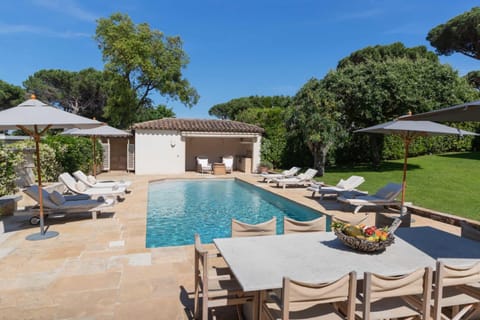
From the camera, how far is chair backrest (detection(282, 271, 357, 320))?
2422 millimetres

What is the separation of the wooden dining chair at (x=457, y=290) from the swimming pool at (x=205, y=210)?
5.20 meters

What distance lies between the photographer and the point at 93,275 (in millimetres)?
4590

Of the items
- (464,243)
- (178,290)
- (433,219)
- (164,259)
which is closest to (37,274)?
(164,259)

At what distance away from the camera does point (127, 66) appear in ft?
79.8

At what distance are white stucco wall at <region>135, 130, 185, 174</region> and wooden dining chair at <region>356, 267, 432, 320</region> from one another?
17.8 m

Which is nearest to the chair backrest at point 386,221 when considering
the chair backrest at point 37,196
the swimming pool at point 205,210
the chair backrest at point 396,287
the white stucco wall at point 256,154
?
the chair backrest at point 396,287

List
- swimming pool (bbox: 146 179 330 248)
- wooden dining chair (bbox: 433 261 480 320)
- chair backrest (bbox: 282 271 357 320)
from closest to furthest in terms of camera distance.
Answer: chair backrest (bbox: 282 271 357 320)
wooden dining chair (bbox: 433 261 480 320)
swimming pool (bbox: 146 179 330 248)

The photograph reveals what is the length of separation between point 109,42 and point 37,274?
2357cm

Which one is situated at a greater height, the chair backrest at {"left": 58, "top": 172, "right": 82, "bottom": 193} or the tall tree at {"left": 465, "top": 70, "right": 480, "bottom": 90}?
the tall tree at {"left": 465, "top": 70, "right": 480, "bottom": 90}

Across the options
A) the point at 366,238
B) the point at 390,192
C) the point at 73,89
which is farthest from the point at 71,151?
the point at 73,89

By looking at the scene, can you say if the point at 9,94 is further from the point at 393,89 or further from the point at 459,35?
the point at 459,35

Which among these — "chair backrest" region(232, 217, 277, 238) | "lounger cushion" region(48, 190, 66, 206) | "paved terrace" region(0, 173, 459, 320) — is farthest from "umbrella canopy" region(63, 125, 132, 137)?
"chair backrest" region(232, 217, 277, 238)

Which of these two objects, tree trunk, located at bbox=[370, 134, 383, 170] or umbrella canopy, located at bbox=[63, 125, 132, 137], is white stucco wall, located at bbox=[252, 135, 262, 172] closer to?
tree trunk, located at bbox=[370, 134, 383, 170]

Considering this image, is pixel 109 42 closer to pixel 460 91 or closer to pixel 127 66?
pixel 127 66
